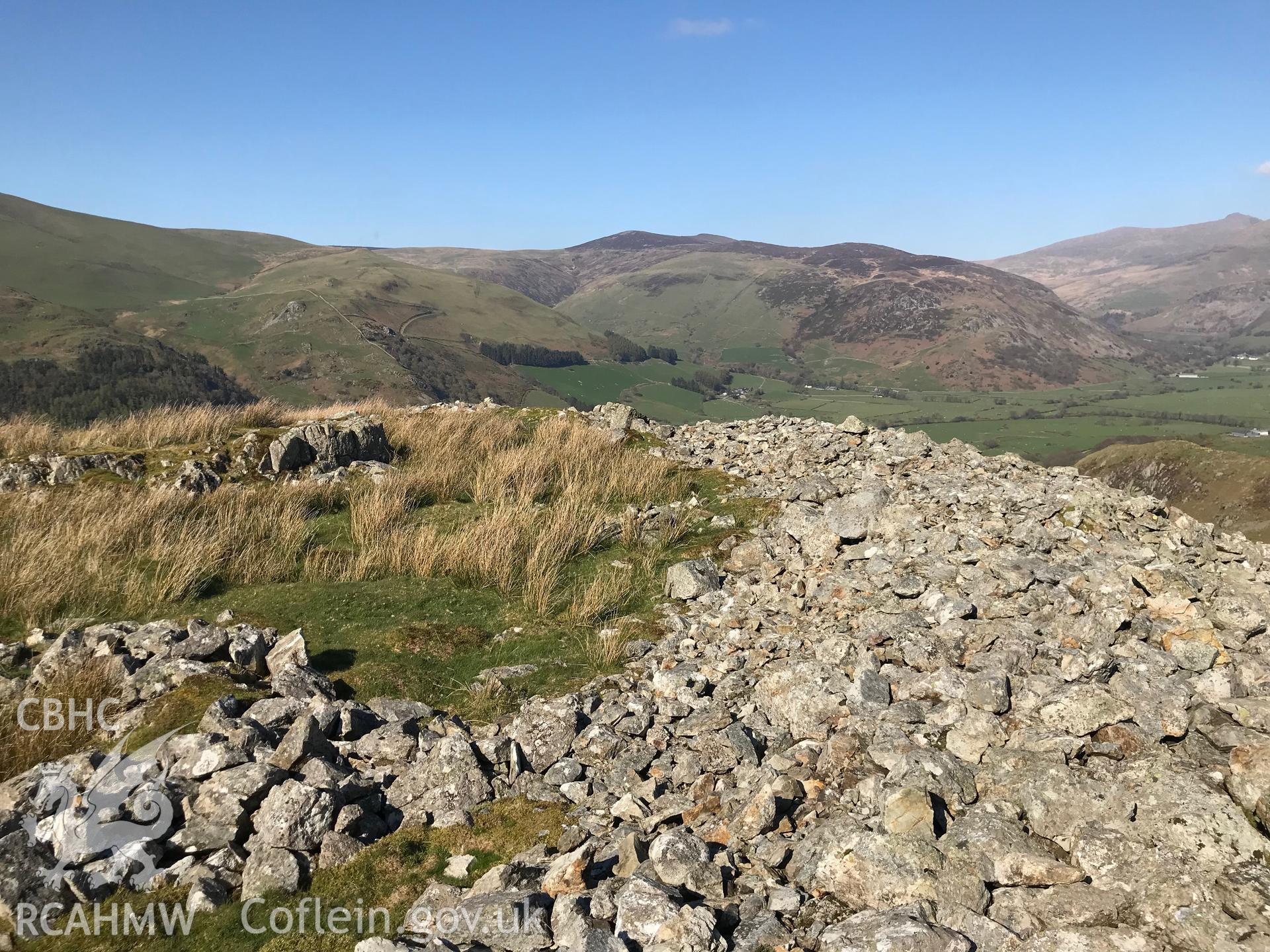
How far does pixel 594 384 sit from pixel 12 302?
3979 inches

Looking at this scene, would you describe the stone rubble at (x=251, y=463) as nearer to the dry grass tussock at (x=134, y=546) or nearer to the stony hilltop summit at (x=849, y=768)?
the dry grass tussock at (x=134, y=546)

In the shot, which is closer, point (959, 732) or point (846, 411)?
point (959, 732)

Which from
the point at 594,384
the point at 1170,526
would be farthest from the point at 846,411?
the point at 1170,526

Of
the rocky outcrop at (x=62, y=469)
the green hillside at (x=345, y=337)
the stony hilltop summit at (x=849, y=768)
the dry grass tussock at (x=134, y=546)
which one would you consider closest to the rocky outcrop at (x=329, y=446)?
the dry grass tussock at (x=134, y=546)

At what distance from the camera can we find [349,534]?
1252 centimetres

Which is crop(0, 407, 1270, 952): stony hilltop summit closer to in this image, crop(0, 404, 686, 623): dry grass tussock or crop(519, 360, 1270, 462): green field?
crop(0, 404, 686, 623): dry grass tussock

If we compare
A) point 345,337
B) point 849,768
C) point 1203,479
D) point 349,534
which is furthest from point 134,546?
point 345,337

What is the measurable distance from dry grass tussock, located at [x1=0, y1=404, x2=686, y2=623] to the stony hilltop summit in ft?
6.61

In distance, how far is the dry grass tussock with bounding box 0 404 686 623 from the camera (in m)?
9.66

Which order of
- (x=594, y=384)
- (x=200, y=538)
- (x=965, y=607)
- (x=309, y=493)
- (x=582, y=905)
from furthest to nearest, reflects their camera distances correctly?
(x=594, y=384)
(x=309, y=493)
(x=200, y=538)
(x=965, y=607)
(x=582, y=905)

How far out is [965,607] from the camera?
7039mm

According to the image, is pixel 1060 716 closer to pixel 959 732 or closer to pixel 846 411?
pixel 959 732

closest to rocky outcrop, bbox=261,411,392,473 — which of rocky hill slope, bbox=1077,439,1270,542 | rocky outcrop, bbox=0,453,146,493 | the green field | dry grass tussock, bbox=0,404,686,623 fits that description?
dry grass tussock, bbox=0,404,686,623

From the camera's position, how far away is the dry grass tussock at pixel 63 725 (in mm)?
6016
